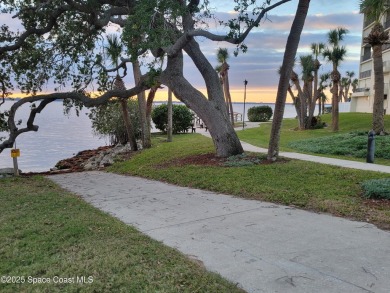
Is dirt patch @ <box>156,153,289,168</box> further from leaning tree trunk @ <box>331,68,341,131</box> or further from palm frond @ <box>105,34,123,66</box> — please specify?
leaning tree trunk @ <box>331,68,341,131</box>

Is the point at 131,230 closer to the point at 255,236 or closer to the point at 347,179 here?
the point at 255,236

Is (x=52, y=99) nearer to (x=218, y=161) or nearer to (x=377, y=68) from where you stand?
(x=218, y=161)

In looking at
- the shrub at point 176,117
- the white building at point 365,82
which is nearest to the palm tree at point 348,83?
the white building at point 365,82

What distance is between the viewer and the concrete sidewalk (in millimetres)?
3623

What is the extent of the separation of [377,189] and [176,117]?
20.8 meters

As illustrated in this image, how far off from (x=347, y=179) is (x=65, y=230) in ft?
20.2

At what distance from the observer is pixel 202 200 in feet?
23.7

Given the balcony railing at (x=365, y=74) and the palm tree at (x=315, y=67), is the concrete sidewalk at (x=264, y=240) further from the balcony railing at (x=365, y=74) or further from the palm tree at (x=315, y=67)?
the balcony railing at (x=365, y=74)

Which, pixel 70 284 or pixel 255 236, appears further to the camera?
pixel 255 236

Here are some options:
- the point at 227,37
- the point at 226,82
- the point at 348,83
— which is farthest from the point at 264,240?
the point at 348,83

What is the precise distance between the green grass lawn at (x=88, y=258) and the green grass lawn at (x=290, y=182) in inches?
122

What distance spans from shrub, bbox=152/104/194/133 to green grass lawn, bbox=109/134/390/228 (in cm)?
1522

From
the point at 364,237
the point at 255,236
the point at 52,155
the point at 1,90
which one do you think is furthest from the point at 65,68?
the point at 364,237

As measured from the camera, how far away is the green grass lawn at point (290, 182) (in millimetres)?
6323
